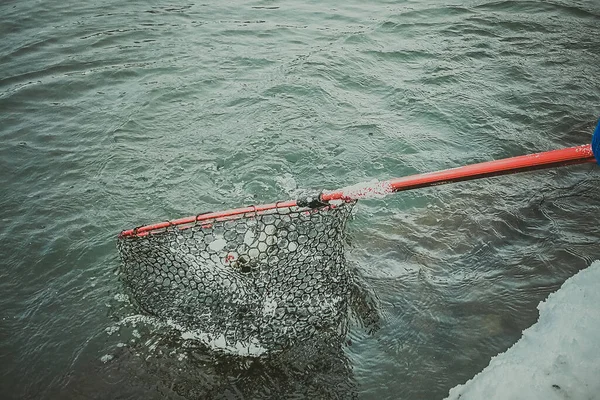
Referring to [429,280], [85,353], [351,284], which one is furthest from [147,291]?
[429,280]

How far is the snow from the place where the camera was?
8.57 feet

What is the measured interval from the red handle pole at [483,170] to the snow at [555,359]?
1.30m

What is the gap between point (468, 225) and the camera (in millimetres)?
4504

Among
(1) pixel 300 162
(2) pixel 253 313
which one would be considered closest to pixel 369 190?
(2) pixel 253 313

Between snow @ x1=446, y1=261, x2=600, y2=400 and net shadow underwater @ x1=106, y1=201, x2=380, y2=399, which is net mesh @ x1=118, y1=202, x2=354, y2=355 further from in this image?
snow @ x1=446, y1=261, x2=600, y2=400

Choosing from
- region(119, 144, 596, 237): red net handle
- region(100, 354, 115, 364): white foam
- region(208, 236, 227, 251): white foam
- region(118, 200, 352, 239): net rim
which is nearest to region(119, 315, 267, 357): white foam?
region(100, 354, 115, 364): white foam

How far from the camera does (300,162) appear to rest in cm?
567

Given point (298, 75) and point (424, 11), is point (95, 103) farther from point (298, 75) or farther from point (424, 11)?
point (424, 11)

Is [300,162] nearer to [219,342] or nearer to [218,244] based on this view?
[218,244]

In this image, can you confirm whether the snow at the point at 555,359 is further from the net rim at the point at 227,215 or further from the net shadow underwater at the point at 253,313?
the net rim at the point at 227,215

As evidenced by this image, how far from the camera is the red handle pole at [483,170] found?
249 centimetres

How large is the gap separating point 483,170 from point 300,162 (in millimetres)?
3268

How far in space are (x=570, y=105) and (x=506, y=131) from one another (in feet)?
4.94

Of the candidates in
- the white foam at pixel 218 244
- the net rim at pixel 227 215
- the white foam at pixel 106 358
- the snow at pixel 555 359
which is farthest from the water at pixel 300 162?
the net rim at pixel 227 215
